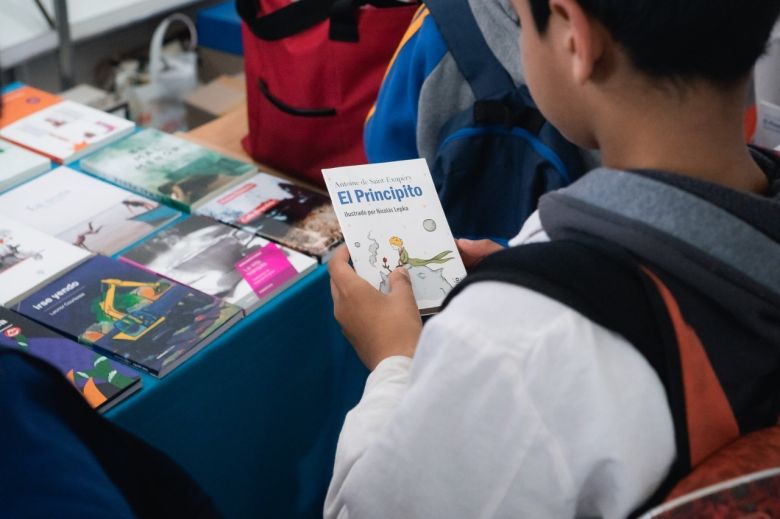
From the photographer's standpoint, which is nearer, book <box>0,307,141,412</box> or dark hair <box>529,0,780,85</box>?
dark hair <box>529,0,780,85</box>

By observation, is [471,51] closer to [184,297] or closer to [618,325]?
[184,297]

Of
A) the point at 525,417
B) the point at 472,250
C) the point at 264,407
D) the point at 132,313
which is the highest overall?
the point at 525,417

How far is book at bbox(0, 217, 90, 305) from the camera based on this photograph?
1.17 m

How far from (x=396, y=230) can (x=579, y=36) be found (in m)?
0.43

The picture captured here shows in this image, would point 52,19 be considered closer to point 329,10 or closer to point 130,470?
point 329,10

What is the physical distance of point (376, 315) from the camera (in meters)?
0.90

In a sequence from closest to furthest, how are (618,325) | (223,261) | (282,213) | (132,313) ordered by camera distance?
(618,325) → (132,313) → (223,261) → (282,213)

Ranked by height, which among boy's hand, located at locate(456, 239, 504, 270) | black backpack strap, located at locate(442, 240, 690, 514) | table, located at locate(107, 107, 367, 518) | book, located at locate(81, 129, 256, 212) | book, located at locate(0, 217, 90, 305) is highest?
black backpack strap, located at locate(442, 240, 690, 514)

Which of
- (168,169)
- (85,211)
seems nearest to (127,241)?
(85,211)

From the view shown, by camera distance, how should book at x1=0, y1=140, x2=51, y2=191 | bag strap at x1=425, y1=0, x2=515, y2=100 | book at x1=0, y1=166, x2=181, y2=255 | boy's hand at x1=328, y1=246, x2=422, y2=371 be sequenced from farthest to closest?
book at x1=0, y1=140, x2=51, y2=191, book at x1=0, y1=166, x2=181, y2=255, bag strap at x1=425, y1=0, x2=515, y2=100, boy's hand at x1=328, y1=246, x2=422, y2=371

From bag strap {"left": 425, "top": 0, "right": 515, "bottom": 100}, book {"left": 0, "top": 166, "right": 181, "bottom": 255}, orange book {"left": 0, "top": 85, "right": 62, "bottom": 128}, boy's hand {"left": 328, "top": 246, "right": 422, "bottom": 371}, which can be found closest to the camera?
boy's hand {"left": 328, "top": 246, "right": 422, "bottom": 371}

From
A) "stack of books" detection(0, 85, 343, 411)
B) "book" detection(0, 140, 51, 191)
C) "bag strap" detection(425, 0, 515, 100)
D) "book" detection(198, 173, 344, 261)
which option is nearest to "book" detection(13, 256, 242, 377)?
"stack of books" detection(0, 85, 343, 411)

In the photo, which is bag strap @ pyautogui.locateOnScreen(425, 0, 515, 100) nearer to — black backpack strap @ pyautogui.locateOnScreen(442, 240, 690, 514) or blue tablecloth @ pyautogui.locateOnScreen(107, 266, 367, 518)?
blue tablecloth @ pyautogui.locateOnScreen(107, 266, 367, 518)

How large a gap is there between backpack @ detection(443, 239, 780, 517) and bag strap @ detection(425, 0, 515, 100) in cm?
60
